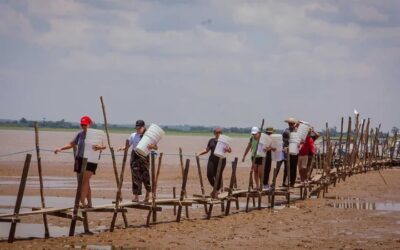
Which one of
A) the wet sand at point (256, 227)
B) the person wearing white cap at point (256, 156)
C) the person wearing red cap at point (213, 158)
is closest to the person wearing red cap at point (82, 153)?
the wet sand at point (256, 227)

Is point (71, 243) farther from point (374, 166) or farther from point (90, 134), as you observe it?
point (374, 166)

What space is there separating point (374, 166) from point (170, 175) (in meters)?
11.5

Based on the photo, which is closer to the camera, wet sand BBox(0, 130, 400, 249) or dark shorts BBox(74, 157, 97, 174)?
wet sand BBox(0, 130, 400, 249)

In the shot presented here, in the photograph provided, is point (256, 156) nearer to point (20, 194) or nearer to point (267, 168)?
point (267, 168)

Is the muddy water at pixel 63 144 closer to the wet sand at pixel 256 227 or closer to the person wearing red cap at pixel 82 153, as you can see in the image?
the wet sand at pixel 256 227

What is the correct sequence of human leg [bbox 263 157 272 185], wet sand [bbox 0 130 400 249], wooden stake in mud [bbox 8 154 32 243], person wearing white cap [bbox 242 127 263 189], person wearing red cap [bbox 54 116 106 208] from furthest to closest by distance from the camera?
human leg [bbox 263 157 272 185], person wearing white cap [bbox 242 127 263 189], person wearing red cap [bbox 54 116 106 208], wet sand [bbox 0 130 400 249], wooden stake in mud [bbox 8 154 32 243]

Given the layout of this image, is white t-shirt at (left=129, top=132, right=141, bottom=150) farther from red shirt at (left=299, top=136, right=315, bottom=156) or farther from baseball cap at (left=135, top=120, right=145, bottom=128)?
red shirt at (left=299, top=136, right=315, bottom=156)

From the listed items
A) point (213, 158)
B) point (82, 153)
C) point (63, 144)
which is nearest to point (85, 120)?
point (82, 153)

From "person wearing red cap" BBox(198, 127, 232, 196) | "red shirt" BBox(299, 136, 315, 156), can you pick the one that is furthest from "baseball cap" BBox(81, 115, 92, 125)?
"red shirt" BBox(299, 136, 315, 156)

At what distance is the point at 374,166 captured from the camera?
1511 inches

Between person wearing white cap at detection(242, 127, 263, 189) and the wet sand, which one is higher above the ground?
person wearing white cap at detection(242, 127, 263, 189)

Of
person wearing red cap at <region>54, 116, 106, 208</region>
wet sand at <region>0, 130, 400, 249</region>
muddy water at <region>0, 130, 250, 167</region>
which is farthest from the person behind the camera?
muddy water at <region>0, 130, 250, 167</region>

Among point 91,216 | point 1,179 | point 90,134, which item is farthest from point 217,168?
point 1,179

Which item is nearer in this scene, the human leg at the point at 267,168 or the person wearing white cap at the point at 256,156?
the person wearing white cap at the point at 256,156
